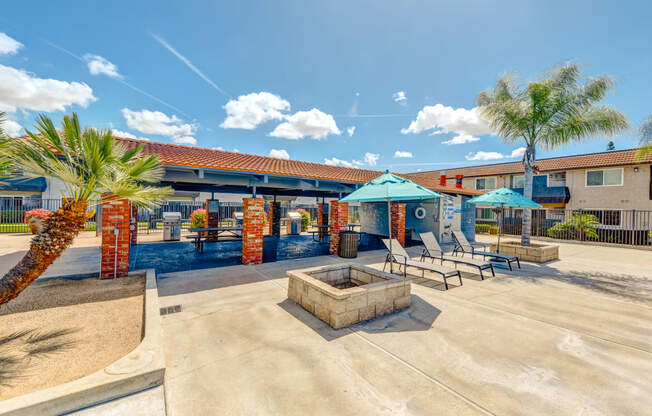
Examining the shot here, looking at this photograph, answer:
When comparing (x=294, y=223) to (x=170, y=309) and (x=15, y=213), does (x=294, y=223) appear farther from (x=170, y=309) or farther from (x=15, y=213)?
(x=15, y=213)

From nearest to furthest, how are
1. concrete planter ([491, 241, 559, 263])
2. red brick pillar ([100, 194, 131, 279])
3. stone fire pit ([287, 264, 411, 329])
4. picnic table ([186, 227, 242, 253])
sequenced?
stone fire pit ([287, 264, 411, 329]) → red brick pillar ([100, 194, 131, 279]) → concrete planter ([491, 241, 559, 263]) → picnic table ([186, 227, 242, 253])

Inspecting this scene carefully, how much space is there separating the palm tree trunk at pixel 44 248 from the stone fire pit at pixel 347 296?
361cm

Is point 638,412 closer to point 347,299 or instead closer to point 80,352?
point 347,299

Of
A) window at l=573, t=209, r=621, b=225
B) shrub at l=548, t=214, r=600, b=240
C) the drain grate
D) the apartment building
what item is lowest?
the drain grate

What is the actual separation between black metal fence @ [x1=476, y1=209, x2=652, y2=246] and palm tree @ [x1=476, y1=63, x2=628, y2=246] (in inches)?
286

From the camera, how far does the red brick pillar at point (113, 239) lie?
6.25m

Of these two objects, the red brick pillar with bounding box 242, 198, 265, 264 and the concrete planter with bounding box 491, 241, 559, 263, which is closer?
the red brick pillar with bounding box 242, 198, 265, 264

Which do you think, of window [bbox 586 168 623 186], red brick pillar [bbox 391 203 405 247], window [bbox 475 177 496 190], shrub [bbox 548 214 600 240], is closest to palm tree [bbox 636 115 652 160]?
shrub [bbox 548 214 600 240]

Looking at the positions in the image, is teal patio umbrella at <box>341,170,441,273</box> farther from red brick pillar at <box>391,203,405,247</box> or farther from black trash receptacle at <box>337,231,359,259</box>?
red brick pillar at <box>391,203,405,247</box>

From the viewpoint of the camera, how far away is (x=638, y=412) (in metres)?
2.48

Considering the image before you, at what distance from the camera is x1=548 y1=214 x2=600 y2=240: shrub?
14.8m

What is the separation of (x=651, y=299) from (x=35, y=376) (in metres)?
10.5

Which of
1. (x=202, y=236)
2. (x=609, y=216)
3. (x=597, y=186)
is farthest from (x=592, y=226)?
(x=202, y=236)

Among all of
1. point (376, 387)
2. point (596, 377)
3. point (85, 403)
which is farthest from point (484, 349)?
point (85, 403)
